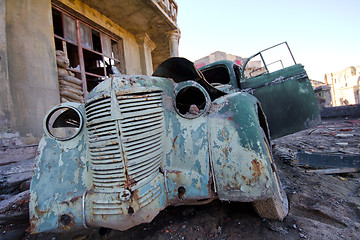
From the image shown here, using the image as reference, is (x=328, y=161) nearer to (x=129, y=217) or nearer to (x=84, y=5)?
(x=129, y=217)

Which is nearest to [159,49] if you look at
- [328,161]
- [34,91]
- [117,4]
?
[117,4]

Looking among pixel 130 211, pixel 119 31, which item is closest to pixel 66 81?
pixel 119 31

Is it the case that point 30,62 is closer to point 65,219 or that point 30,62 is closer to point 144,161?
point 65,219

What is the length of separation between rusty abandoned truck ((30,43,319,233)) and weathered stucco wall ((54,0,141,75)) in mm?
5094

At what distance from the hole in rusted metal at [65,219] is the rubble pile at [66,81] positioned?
3.87 meters

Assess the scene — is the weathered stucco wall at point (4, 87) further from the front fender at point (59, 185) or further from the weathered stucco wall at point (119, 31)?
the front fender at point (59, 185)

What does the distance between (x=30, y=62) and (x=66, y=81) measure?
0.88 m

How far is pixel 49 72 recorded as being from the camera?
395 centimetres

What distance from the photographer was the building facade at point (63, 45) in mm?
3330

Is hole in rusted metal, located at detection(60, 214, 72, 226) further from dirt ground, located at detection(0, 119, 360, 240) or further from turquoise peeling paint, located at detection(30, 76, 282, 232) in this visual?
dirt ground, located at detection(0, 119, 360, 240)

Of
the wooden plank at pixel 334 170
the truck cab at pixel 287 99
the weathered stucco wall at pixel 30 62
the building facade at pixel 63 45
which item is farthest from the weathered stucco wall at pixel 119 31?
the wooden plank at pixel 334 170

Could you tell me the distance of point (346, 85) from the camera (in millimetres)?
26047

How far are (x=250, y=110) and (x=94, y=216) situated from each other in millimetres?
1358

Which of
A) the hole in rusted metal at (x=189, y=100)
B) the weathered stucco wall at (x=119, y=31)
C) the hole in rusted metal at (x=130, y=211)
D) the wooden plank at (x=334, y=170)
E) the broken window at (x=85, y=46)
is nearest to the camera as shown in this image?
the hole in rusted metal at (x=130, y=211)
